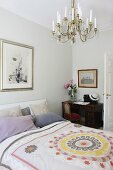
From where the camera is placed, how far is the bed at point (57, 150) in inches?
61.1

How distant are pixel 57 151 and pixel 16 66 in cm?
200

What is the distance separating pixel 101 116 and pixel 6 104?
2443mm

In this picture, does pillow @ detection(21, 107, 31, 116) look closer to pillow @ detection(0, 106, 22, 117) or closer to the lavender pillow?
pillow @ detection(0, 106, 22, 117)

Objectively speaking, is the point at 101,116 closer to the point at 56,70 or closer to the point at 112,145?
the point at 56,70

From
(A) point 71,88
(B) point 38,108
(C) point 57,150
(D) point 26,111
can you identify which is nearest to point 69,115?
(A) point 71,88

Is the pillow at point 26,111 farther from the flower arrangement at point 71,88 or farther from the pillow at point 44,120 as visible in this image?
the flower arrangement at point 71,88

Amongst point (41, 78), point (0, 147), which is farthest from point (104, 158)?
point (41, 78)

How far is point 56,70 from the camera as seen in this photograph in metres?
4.20

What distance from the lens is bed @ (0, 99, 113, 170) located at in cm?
155

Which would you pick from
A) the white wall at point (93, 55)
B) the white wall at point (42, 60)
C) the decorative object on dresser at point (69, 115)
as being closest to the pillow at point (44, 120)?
the white wall at point (42, 60)

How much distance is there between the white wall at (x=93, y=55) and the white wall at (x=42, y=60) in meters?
0.22

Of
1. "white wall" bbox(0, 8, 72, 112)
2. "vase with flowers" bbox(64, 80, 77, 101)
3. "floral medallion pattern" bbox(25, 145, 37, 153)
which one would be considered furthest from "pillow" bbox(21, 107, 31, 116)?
"vase with flowers" bbox(64, 80, 77, 101)

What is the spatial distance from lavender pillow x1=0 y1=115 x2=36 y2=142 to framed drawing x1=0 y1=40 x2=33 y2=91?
2.75 feet

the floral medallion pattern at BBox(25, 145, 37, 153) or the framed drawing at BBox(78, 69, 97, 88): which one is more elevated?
the framed drawing at BBox(78, 69, 97, 88)
